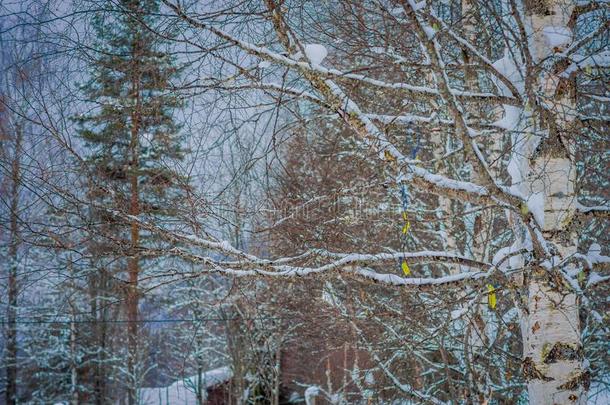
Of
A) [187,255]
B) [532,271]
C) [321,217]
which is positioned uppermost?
[321,217]

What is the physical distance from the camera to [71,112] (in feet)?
9.29

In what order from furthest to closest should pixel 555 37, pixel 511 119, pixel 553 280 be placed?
pixel 511 119 → pixel 555 37 → pixel 553 280

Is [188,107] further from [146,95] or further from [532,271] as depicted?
[532,271]

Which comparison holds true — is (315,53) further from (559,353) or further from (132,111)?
(559,353)

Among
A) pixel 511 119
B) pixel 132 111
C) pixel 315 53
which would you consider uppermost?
pixel 315 53

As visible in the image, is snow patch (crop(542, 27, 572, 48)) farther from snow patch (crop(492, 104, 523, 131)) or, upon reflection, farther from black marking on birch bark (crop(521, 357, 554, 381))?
Answer: black marking on birch bark (crop(521, 357, 554, 381))

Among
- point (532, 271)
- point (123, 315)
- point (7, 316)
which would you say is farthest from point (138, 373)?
point (532, 271)

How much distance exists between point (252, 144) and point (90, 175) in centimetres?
89

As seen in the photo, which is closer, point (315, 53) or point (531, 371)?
point (315, 53)

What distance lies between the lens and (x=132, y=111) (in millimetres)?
3053

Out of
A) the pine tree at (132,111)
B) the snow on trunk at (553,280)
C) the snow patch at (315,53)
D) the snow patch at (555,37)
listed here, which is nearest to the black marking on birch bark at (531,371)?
the snow on trunk at (553,280)

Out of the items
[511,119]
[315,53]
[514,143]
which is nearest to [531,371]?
[514,143]

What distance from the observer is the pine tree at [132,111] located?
285cm

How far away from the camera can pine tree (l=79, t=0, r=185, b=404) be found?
2.85m
